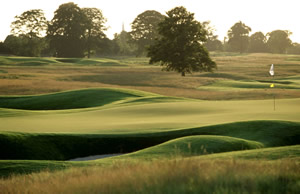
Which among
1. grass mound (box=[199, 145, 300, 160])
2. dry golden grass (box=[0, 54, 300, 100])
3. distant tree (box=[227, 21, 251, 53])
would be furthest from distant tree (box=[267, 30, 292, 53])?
grass mound (box=[199, 145, 300, 160])

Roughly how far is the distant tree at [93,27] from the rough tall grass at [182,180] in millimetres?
106039

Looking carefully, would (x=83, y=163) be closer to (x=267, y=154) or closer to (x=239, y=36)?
(x=267, y=154)

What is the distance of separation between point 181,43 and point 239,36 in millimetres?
122620

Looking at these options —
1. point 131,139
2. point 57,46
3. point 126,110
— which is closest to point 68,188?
point 131,139

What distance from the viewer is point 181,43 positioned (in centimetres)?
5938

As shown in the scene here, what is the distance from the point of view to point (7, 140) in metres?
17.5

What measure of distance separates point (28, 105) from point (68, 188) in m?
27.7

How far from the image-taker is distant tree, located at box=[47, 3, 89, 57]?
110006 mm

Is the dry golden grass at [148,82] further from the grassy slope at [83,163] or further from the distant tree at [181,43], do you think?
the grassy slope at [83,163]

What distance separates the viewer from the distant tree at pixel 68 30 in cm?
11001

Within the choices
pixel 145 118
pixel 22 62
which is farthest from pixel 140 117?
pixel 22 62

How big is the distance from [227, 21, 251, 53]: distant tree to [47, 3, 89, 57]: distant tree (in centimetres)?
7927

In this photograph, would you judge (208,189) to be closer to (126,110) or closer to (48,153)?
(48,153)

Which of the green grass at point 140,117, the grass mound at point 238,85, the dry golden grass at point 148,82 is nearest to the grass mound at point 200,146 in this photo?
the green grass at point 140,117
